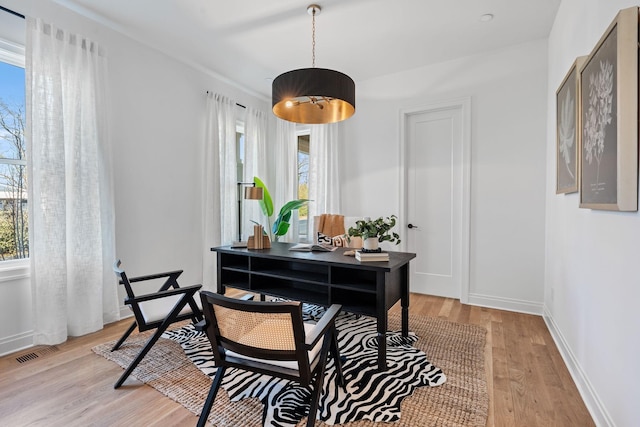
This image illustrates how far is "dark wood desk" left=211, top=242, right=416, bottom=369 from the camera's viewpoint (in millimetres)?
2174

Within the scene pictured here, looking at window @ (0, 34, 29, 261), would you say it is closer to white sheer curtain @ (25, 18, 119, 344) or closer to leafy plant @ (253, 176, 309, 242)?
white sheer curtain @ (25, 18, 119, 344)

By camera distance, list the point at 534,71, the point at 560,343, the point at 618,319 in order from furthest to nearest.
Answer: the point at 534,71, the point at 560,343, the point at 618,319

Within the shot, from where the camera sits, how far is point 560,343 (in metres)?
2.47

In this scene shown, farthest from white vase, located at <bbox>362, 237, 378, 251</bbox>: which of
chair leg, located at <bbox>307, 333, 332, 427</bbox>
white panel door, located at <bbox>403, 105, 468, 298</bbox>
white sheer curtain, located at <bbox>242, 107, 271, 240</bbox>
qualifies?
white sheer curtain, located at <bbox>242, 107, 271, 240</bbox>

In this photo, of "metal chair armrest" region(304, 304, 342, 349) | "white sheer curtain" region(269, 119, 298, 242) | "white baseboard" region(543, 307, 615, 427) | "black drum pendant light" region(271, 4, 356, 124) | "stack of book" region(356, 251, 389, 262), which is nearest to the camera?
"metal chair armrest" region(304, 304, 342, 349)

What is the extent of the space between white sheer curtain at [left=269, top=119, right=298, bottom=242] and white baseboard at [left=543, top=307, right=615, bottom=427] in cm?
352

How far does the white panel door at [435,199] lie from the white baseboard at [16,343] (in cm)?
393

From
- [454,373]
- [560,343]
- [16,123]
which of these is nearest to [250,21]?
[16,123]

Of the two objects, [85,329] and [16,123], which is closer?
[16,123]

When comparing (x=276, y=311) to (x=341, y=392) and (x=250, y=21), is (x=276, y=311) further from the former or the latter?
(x=250, y=21)

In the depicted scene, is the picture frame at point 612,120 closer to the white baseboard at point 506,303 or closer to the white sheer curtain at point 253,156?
the white baseboard at point 506,303

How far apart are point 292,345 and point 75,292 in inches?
92.4

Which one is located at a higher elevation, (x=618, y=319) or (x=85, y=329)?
(x=618, y=319)

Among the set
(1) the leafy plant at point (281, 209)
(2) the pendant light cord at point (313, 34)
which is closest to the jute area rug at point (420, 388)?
(1) the leafy plant at point (281, 209)
